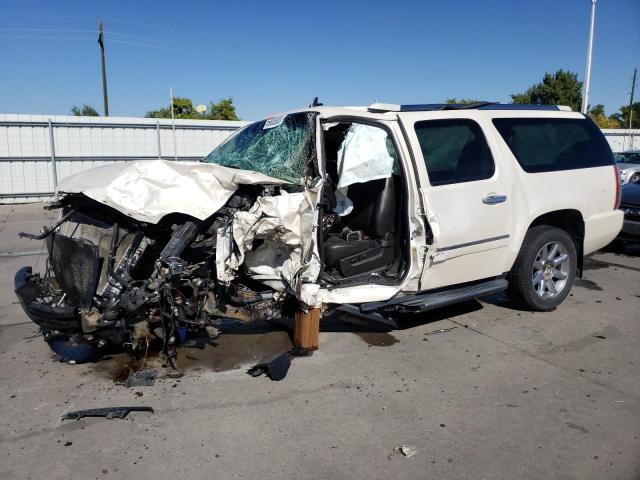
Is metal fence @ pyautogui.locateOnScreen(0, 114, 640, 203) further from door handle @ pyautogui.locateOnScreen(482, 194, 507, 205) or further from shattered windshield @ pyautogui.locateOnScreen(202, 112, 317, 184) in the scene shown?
door handle @ pyautogui.locateOnScreen(482, 194, 507, 205)

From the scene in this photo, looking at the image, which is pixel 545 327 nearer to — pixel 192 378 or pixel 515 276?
pixel 515 276

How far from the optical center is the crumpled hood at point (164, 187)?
370 centimetres

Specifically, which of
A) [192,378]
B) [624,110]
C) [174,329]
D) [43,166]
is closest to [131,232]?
[174,329]

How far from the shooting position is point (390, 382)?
12.8ft

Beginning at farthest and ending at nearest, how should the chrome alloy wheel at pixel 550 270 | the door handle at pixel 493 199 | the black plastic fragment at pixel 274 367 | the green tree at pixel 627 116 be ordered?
the green tree at pixel 627 116 < the chrome alloy wheel at pixel 550 270 < the door handle at pixel 493 199 < the black plastic fragment at pixel 274 367

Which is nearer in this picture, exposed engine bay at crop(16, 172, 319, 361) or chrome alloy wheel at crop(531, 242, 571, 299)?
exposed engine bay at crop(16, 172, 319, 361)

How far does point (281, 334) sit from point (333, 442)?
5.90ft

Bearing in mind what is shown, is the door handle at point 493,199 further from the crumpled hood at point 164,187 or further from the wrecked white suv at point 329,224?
the crumpled hood at point 164,187

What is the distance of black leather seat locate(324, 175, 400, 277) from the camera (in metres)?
4.52

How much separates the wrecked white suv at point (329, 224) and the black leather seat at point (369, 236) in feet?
0.04

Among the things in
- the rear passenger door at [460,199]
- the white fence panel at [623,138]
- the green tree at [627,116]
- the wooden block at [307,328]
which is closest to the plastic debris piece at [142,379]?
the wooden block at [307,328]

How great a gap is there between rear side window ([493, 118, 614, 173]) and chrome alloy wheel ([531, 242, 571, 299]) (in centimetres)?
86

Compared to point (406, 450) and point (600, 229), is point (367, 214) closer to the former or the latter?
point (406, 450)

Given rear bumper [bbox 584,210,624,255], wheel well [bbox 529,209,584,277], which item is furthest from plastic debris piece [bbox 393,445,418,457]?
rear bumper [bbox 584,210,624,255]
